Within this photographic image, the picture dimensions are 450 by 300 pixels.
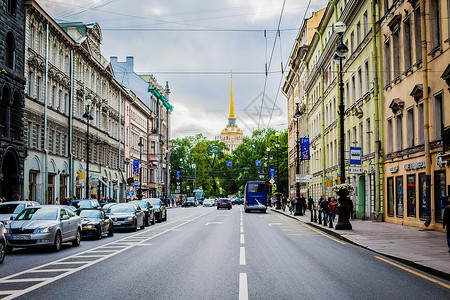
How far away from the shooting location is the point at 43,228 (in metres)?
17.3

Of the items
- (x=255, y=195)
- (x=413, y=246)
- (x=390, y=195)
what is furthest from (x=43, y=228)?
(x=255, y=195)

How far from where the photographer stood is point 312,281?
35.2 feet

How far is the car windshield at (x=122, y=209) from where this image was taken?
2861 cm

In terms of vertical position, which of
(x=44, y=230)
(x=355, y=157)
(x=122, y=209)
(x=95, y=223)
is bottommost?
(x=95, y=223)

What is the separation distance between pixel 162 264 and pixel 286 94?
250ft

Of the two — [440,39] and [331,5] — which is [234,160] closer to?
[331,5]

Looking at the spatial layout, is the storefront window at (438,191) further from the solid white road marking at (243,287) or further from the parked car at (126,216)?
the solid white road marking at (243,287)

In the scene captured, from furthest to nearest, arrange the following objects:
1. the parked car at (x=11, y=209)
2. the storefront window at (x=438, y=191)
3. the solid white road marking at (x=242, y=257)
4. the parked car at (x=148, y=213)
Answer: the parked car at (x=148, y=213) → the storefront window at (x=438, y=191) → the parked car at (x=11, y=209) → the solid white road marking at (x=242, y=257)

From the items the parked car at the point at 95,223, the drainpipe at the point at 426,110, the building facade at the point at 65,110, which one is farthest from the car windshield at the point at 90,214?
the building facade at the point at 65,110

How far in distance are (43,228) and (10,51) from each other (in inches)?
872

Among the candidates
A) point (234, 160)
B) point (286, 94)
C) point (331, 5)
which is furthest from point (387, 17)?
point (234, 160)

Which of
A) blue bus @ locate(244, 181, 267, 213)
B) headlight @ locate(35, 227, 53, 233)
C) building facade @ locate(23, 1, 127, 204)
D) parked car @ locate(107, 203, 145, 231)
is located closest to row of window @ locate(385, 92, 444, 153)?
parked car @ locate(107, 203, 145, 231)

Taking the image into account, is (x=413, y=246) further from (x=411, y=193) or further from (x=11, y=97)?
(x=11, y=97)

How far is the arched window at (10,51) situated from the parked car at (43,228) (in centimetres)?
1942
